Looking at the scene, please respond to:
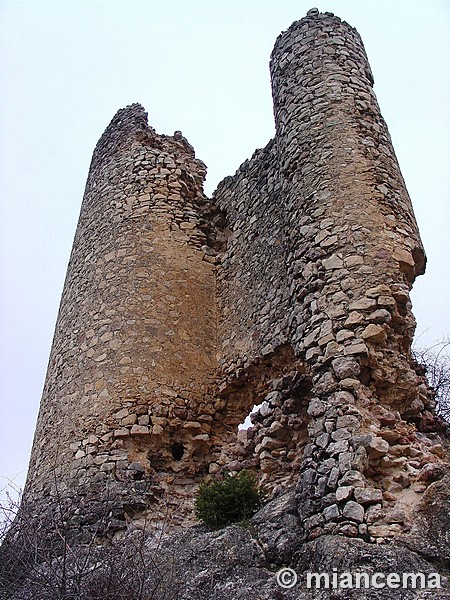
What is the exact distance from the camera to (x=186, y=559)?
5.29 metres

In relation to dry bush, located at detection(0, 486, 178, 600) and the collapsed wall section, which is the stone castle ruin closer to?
the collapsed wall section

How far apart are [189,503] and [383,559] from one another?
326cm

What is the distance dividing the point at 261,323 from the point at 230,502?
2388mm

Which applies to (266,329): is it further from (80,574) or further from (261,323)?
(80,574)

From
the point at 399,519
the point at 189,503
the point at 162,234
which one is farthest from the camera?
the point at 162,234

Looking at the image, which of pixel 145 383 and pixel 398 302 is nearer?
pixel 398 302

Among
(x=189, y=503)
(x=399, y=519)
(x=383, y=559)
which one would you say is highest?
(x=189, y=503)

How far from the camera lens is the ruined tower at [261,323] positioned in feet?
18.2

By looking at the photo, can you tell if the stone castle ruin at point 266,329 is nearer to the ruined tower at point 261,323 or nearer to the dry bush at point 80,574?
Result: the ruined tower at point 261,323

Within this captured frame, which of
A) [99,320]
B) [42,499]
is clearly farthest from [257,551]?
[99,320]

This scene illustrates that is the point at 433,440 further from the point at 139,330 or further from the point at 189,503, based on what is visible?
the point at 139,330

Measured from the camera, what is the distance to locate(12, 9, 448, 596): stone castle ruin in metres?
5.39

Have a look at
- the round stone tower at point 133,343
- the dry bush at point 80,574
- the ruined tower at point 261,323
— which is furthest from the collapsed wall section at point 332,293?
the dry bush at point 80,574

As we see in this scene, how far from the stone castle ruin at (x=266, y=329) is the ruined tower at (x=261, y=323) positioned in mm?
20
